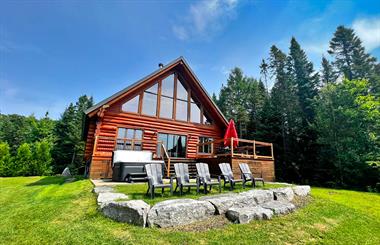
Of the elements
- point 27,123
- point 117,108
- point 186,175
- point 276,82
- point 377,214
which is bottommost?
point 377,214

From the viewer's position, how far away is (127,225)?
360 cm

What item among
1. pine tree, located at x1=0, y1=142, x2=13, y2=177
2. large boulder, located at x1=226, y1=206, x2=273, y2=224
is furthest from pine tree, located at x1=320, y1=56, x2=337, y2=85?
pine tree, located at x1=0, y1=142, x2=13, y2=177

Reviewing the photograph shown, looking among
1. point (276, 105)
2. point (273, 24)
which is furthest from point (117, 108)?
point (276, 105)

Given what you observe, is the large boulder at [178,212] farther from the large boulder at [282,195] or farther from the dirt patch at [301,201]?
the dirt patch at [301,201]

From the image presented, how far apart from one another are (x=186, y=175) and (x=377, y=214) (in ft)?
20.2

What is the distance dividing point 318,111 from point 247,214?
17265 millimetres

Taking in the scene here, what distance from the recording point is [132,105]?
11750 millimetres

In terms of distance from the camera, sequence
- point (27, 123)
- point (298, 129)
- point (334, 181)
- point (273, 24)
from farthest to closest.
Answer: point (27, 123)
point (298, 129)
point (334, 181)
point (273, 24)

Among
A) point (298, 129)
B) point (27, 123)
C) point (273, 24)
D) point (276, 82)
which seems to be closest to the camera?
point (273, 24)

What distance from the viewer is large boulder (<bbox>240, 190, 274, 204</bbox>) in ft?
17.5

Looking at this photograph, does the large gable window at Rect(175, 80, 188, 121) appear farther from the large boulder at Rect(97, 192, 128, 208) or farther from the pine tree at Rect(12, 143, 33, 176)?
the pine tree at Rect(12, 143, 33, 176)

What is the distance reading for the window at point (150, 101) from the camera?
1219 cm

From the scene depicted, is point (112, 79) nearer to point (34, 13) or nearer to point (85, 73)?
point (85, 73)

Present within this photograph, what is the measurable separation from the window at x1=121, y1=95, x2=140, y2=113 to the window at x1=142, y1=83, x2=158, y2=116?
46 centimetres
